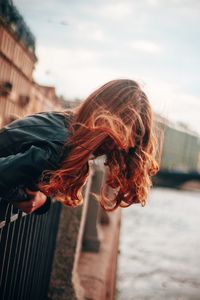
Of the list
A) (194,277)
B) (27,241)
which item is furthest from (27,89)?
(27,241)

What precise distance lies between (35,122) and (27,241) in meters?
0.74

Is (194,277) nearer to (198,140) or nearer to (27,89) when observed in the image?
(27,89)

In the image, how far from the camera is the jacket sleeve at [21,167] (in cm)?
139

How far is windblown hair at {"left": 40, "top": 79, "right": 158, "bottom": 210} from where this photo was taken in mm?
1552

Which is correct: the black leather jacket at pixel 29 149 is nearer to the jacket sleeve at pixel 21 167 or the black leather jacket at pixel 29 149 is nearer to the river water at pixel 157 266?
the jacket sleeve at pixel 21 167

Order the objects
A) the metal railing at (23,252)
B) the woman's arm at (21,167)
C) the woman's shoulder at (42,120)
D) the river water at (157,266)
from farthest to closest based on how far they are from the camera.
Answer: the river water at (157,266) < the metal railing at (23,252) < the woman's shoulder at (42,120) < the woman's arm at (21,167)

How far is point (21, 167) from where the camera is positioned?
1399mm

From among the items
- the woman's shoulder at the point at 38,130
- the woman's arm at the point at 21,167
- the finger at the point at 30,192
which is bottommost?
the finger at the point at 30,192

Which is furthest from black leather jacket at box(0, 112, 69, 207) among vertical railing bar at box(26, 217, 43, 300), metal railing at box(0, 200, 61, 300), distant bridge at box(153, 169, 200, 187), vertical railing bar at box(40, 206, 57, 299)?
distant bridge at box(153, 169, 200, 187)

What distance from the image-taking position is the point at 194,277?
239 inches

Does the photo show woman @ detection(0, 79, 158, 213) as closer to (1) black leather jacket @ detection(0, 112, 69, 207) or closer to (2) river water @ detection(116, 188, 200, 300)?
(1) black leather jacket @ detection(0, 112, 69, 207)

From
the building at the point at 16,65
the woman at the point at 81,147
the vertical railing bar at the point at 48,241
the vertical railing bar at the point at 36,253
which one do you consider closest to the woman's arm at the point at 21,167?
the woman at the point at 81,147

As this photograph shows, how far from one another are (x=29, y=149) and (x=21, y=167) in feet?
0.25

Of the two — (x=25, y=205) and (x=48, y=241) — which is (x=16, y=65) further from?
(x=25, y=205)
